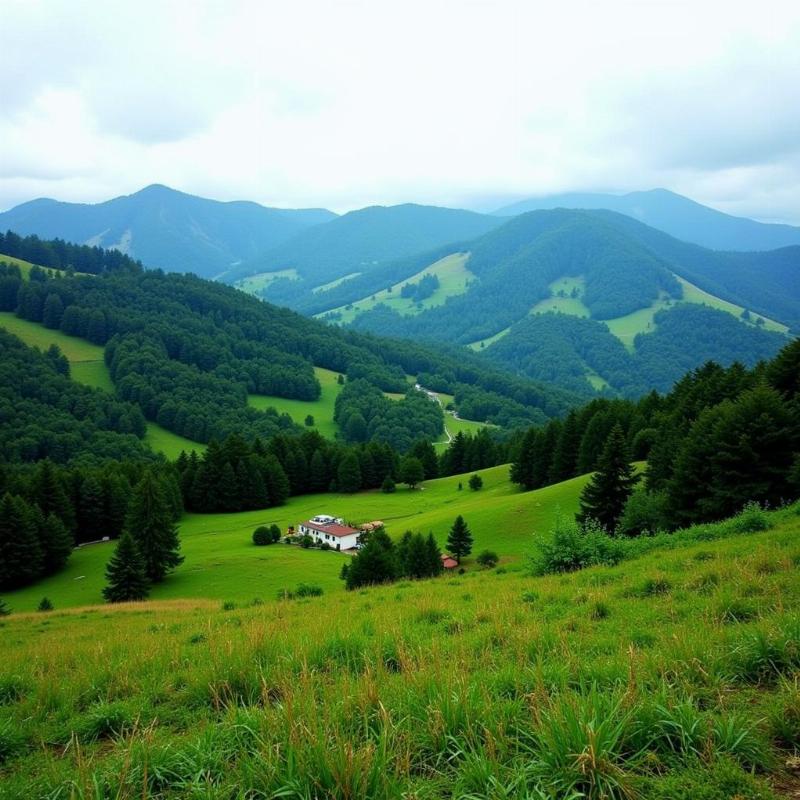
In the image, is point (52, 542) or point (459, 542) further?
point (52, 542)

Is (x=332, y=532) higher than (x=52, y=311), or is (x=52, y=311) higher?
(x=52, y=311)

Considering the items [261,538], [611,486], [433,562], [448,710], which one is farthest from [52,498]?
[448,710]

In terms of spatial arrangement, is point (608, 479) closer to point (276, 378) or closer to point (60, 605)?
point (60, 605)

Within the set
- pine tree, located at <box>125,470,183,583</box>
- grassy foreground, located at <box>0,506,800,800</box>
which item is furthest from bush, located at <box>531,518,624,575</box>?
pine tree, located at <box>125,470,183,583</box>

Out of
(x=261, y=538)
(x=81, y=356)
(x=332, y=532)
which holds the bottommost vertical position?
(x=261, y=538)

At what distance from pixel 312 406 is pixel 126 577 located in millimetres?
120983

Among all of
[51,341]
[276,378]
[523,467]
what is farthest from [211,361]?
[523,467]

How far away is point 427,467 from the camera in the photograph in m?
92.5

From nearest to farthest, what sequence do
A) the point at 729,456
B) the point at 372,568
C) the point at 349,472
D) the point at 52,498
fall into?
the point at 729,456, the point at 372,568, the point at 52,498, the point at 349,472

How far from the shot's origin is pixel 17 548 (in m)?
46.5

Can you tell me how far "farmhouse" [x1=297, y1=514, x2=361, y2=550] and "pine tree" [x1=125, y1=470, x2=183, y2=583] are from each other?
16.4 m

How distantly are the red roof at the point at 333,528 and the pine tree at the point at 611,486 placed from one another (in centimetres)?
2931

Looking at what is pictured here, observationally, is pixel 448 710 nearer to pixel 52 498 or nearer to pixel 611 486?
pixel 611 486

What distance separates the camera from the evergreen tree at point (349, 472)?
84250 millimetres
